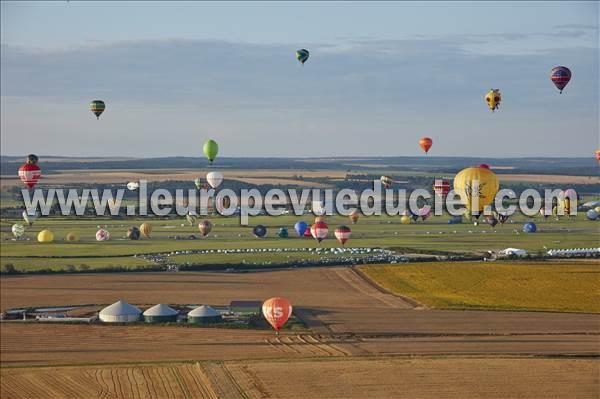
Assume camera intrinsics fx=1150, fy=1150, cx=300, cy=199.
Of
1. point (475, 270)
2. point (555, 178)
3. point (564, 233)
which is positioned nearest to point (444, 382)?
point (475, 270)

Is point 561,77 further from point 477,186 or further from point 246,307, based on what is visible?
point 246,307

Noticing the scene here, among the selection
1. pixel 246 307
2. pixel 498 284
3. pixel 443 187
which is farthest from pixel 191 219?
pixel 246 307

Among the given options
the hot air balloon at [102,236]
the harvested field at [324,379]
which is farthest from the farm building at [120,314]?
the hot air balloon at [102,236]

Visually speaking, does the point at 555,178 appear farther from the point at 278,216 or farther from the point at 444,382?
the point at 444,382

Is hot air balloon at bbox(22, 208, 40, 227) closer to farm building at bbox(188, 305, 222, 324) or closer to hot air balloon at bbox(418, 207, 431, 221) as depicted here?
hot air balloon at bbox(418, 207, 431, 221)

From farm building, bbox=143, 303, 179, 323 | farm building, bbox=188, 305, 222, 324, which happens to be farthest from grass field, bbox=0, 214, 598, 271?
farm building, bbox=188, 305, 222, 324

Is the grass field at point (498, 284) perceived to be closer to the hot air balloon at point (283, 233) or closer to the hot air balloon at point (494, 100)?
the hot air balloon at point (494, 100)
